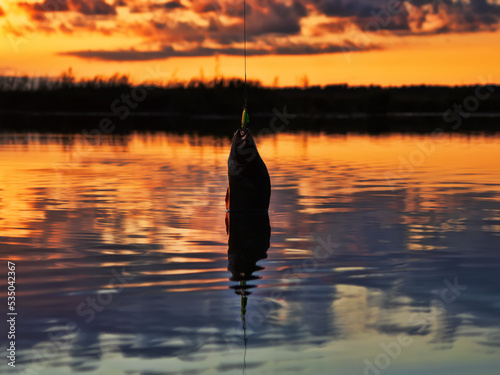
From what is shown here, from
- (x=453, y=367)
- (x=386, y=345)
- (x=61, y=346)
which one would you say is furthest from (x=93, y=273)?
(x=453, y=367)

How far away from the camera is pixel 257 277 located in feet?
34.3

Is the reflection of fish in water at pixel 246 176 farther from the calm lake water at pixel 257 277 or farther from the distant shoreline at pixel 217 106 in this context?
the distant shoreline at pixel 217 106

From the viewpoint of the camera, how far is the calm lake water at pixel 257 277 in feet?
24.2

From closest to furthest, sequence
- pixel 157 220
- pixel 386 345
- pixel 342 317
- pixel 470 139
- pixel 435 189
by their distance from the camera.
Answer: pixel 386 345
pixel 342 317
pixel 157 220
pixel 435 189
pixel 470 139

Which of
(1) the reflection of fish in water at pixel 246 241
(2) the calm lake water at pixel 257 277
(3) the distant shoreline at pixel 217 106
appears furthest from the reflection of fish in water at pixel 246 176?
(3) the distant shoreline at pixel 217 106

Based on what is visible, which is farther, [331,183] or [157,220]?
[331,183]

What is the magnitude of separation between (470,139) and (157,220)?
2920 centimetres

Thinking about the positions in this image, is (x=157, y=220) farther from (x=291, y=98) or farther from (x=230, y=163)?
(x=291, y=98)

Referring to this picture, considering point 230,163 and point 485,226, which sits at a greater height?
point 230,163

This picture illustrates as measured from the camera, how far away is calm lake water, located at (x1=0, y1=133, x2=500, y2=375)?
24.2ft

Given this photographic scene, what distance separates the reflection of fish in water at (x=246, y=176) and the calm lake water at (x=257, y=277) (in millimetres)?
432

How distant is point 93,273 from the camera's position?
421 inches

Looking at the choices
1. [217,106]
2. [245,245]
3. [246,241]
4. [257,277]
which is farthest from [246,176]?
[217,106]

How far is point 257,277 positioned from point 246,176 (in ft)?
16.6
